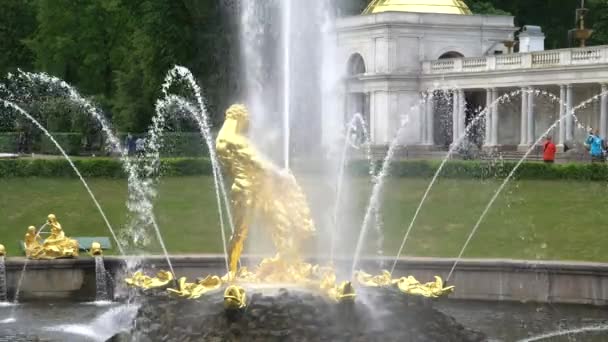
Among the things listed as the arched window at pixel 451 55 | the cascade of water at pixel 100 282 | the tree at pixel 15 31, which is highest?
the tree at pixel 15 31

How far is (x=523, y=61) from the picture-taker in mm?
53000

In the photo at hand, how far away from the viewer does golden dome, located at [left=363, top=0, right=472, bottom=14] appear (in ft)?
202

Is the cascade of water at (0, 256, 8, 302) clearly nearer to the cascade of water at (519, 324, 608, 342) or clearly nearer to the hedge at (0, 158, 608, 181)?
the cascade of water at (519, 324, 608, 342)

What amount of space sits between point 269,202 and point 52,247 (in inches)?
280

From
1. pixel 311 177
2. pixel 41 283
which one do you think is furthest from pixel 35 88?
pixel 41 283

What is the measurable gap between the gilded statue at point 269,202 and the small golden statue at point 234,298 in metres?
1.03

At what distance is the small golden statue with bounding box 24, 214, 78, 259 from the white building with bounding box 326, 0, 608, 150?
3542 centimetres

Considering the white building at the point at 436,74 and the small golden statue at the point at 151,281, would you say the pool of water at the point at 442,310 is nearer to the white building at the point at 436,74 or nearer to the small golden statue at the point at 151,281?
the small golden statue at the point at 151,281

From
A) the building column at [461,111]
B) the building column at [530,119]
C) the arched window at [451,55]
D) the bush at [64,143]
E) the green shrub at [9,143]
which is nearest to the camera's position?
the green shrub at [9,143]

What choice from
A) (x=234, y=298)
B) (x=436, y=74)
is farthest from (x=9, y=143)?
(x=234, y=298)

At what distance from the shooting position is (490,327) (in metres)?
17.6

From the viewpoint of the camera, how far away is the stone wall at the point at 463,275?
63.4 feet

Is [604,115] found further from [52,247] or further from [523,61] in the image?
[52,247]

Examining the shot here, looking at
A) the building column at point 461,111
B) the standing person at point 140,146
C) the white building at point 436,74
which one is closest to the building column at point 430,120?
the white building at point 436,74
